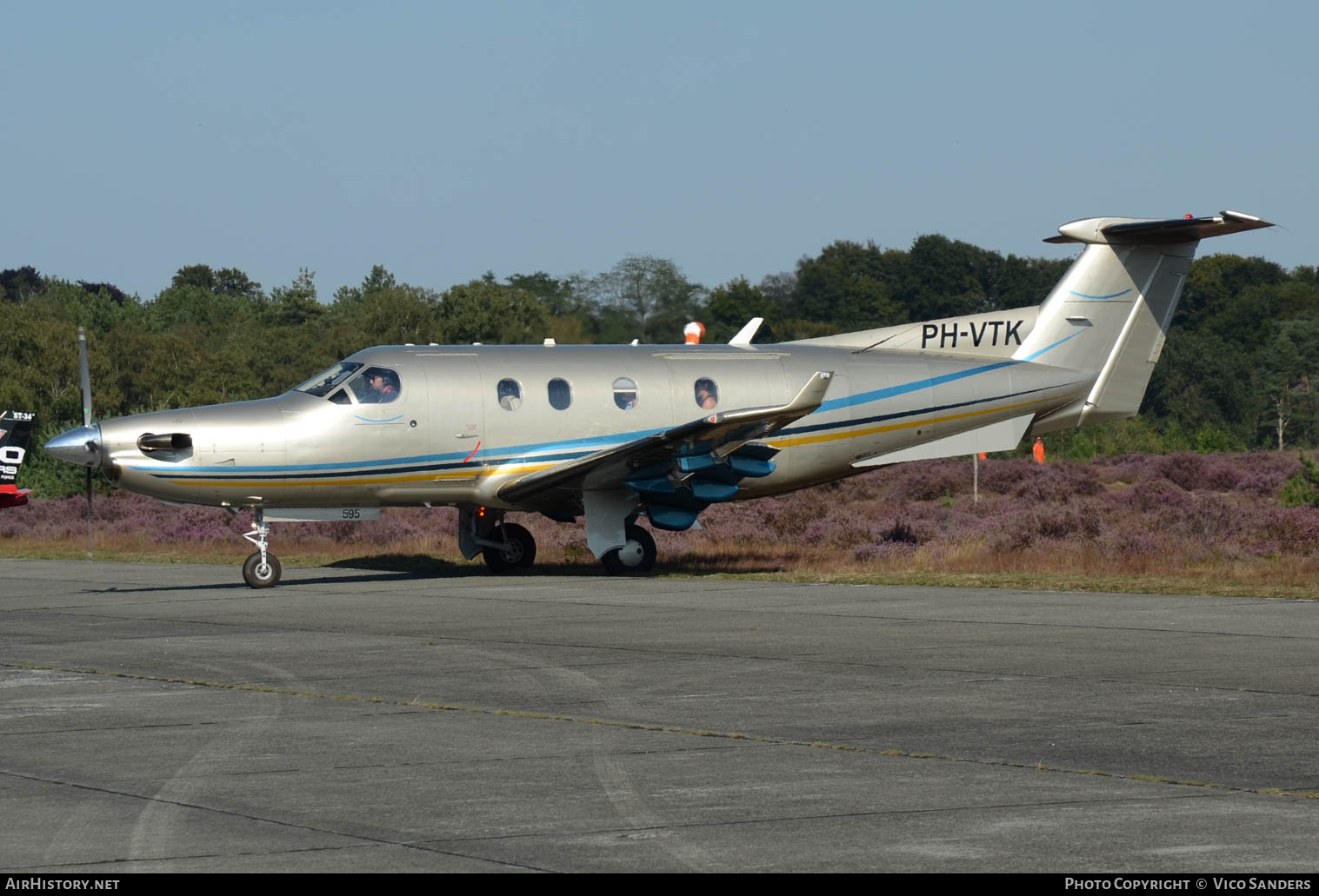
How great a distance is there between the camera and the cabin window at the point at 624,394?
928 inches

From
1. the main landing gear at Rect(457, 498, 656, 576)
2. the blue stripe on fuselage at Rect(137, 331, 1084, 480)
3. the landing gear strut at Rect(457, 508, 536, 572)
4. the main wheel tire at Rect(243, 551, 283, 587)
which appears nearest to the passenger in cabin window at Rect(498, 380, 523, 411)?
the blue stripe on fuselage at Rect(137, 331, 1084, 480)

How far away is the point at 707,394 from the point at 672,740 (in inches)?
582

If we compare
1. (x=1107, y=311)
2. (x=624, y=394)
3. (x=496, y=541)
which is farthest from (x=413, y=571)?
(x=1107, y=311)

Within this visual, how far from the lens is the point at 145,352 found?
63.3 metres

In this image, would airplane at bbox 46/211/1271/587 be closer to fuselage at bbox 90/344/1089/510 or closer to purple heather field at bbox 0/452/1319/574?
fuselage at bbox 90/344/1089/510

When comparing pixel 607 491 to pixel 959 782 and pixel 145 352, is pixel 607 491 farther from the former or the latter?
pixel 145 352

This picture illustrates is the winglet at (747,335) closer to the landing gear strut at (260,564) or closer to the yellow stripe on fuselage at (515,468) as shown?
the yellow stripe on fuselage at (515,468)

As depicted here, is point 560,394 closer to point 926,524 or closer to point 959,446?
point 959,446

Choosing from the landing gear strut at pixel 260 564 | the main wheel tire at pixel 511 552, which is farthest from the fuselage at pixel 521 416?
the main wheel tire at pixel 511 552

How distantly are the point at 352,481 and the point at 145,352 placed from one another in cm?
4422

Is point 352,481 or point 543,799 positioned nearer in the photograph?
point 543,799

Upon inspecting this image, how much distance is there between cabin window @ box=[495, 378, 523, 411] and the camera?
75.5ft

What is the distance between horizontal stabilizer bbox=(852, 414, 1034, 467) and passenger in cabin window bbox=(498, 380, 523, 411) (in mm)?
5223

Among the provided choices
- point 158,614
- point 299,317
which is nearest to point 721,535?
point 158,614
